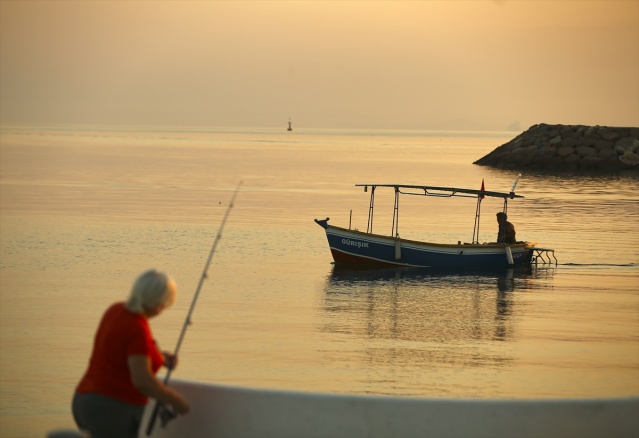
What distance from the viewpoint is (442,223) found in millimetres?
49969

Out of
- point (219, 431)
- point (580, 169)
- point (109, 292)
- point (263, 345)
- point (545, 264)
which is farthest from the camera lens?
point (580, 169)

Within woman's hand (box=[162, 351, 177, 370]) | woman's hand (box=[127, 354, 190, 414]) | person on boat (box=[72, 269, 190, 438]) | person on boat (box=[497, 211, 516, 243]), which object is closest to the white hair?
person on boat (box=[72, 269, 190, 438])

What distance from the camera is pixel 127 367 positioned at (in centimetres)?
618

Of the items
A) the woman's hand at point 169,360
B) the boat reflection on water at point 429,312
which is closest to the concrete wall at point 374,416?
the woman's hand at point 169,360

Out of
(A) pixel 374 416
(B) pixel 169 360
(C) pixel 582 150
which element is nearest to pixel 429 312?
(A) pixel 374 416

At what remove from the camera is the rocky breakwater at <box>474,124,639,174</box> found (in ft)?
335

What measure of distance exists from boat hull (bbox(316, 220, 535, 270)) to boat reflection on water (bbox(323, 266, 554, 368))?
0.33 metres

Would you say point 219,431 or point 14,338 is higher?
point 219,431

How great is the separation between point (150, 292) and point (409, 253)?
25.6m

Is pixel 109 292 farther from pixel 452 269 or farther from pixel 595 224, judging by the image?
pixel 595 224

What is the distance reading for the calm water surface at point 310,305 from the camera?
15766 millimetres

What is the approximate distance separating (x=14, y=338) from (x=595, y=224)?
36078 mm

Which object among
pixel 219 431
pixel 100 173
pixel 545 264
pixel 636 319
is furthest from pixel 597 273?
pixel 100 173

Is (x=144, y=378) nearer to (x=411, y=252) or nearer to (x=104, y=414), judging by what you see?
(x=104, y=414)
